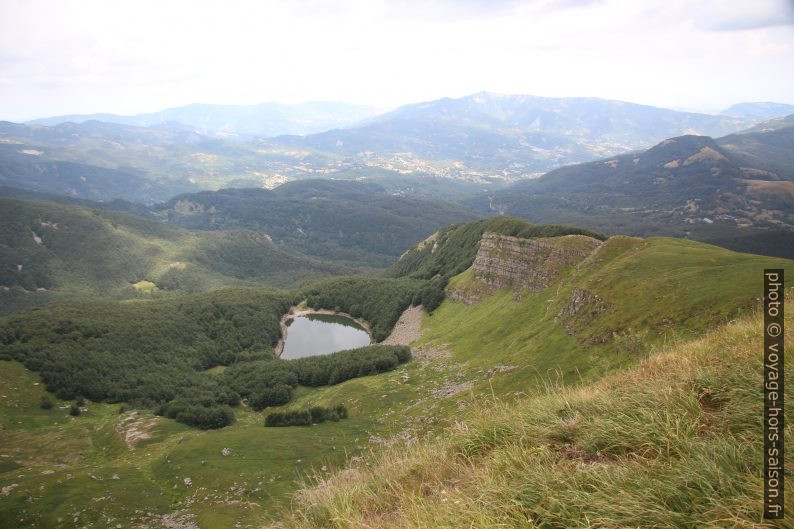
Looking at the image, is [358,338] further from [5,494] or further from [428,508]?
[428,508]

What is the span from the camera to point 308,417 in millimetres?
92688

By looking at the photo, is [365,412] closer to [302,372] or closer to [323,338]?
[302,372]

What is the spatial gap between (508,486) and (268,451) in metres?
71.7

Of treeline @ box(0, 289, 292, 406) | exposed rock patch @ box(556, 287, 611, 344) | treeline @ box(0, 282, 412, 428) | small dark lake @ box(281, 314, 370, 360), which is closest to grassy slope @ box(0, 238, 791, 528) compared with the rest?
exposed rock patch @ box(556, 287, 611, 344)

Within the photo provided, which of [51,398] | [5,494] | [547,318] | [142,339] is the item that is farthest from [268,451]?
[142,339]

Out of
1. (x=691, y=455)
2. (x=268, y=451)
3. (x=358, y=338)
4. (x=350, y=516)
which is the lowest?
(x=358, y=338)

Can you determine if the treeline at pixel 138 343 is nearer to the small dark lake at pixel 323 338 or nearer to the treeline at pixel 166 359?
the treeline at pixel 166 359

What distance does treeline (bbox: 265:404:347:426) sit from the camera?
91688 millimetres

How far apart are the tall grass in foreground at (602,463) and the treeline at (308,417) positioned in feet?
275

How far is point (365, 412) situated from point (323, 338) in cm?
9428

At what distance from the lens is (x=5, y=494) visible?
56.3 m

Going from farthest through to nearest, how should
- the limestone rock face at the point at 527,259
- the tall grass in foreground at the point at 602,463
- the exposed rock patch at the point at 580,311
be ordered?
the limestone rock face at the point at 527,259
the exposed rock patch at the point at 580,311
the tall grass in foreground at the point at 602,463

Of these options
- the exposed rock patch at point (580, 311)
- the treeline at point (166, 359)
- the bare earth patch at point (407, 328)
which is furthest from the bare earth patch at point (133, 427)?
the exposed rock patch at point (580, 311)

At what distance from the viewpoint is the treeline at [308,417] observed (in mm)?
91688
